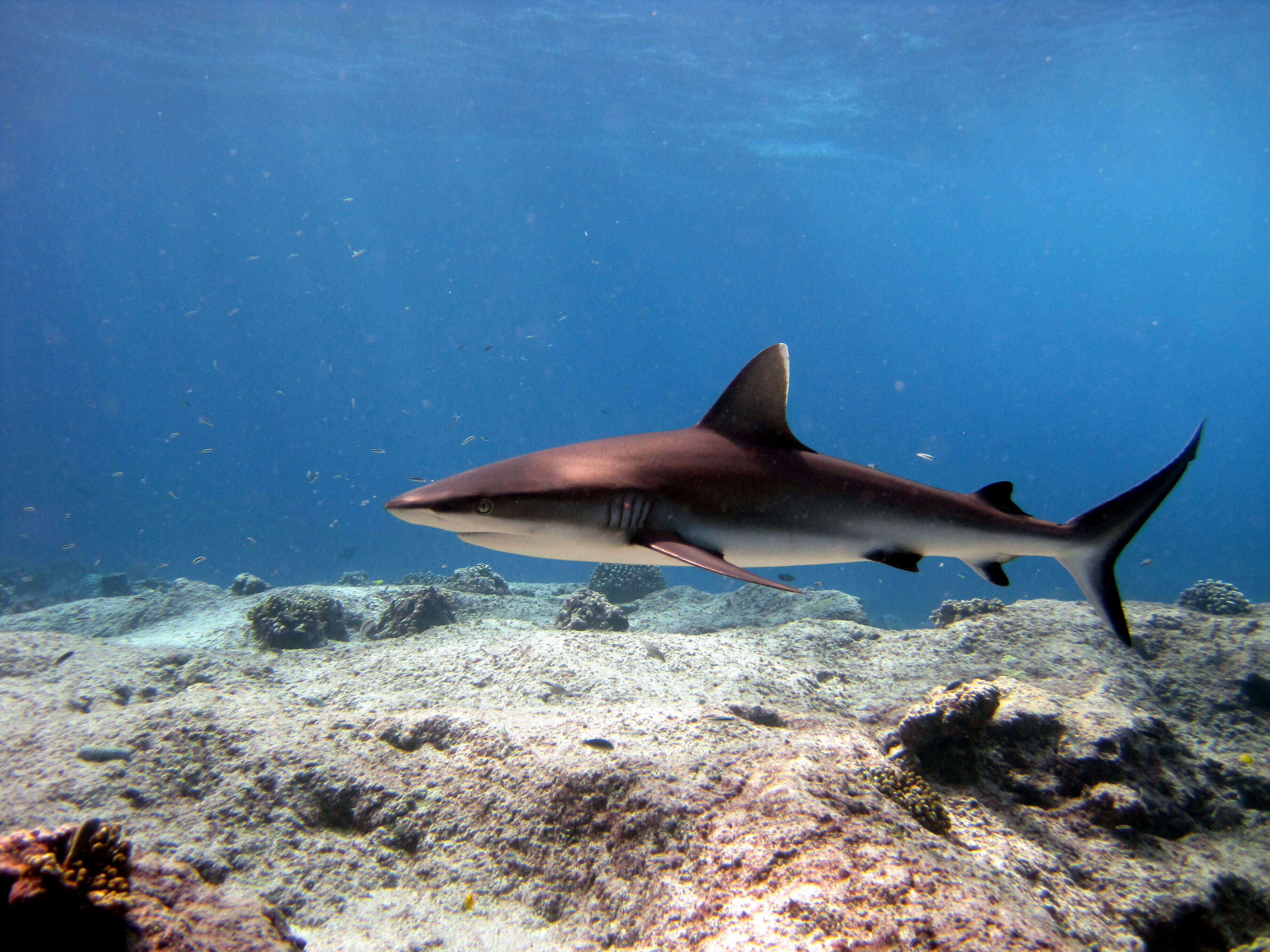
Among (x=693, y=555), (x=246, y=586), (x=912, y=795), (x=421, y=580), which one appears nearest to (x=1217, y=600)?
(x=912, y=795)

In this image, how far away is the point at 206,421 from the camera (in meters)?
21.6

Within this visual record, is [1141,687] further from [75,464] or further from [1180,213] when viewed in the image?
[75,464]

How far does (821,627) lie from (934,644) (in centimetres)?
137

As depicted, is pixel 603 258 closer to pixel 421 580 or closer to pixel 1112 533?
pixel 421 580

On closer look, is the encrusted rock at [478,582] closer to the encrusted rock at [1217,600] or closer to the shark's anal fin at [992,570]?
the shark's anal fin at [992,570]

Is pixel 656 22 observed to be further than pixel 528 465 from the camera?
Yes

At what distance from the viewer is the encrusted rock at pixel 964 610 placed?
820cm

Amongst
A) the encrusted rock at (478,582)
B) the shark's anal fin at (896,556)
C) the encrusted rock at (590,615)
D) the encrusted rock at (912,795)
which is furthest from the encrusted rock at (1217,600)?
the encrusted rock at (478,582)

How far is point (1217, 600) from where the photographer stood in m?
9.63

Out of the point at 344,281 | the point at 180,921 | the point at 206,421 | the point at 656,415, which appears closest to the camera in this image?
the point at 180,921

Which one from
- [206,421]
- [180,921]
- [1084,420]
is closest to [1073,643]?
Answer: [180,921]

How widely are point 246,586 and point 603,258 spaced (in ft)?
256

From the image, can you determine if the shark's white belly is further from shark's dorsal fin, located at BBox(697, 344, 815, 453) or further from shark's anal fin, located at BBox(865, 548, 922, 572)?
shark's dorsal fin, located at BBox(697, 344, 815, 453)

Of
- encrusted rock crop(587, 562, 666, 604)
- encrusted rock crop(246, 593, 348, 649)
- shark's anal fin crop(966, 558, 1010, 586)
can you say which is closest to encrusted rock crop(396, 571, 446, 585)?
encrusted rock crop(587, 562, 666, 604)
